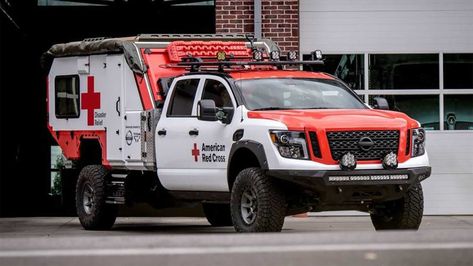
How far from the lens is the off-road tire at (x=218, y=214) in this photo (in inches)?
799

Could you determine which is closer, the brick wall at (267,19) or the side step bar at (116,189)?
the side step bar at (116,189)

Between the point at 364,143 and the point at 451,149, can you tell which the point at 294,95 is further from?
the point at 451,149

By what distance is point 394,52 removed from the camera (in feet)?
74.9

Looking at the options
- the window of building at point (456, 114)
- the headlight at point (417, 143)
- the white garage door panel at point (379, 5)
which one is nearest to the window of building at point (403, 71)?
the window of building at point (456, 114)

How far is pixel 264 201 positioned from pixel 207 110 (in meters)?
1.64

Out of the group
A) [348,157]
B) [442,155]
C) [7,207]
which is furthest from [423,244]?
[7,207]

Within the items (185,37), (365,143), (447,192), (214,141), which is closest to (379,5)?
(447,192)

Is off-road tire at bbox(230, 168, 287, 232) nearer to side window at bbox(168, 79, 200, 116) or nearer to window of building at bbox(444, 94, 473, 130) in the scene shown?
side window at bbox(168, 79, 200, 116)

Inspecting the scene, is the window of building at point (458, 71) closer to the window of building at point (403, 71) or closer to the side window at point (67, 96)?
the window of building at point (403, 71)

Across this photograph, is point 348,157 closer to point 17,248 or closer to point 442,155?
point 17,248

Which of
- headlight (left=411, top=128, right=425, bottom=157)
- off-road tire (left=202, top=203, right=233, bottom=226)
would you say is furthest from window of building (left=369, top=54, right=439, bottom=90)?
headlight (left=411, top=128, right=425, bottom=157)

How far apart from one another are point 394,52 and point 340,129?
7830mm

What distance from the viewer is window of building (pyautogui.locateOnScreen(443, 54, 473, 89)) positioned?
2289cm

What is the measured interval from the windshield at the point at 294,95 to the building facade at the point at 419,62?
5.69m
